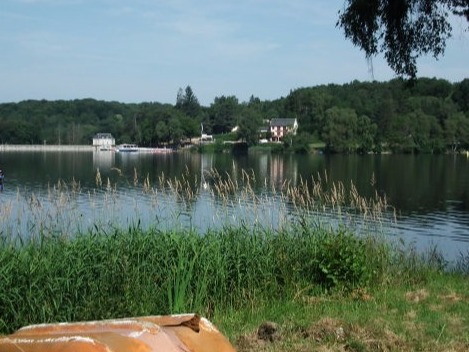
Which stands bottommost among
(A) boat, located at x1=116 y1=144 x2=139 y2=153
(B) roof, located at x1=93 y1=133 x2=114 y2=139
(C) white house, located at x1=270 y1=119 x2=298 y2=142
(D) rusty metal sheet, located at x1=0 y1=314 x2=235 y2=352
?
(A) boat, located at x1=116 y1=144 x2=139 y2=153

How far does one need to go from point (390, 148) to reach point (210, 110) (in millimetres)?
68319

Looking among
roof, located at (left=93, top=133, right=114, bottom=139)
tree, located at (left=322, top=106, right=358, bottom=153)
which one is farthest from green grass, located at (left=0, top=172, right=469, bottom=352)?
roof, located at (left=93, top=133, right=114, bottom=139)

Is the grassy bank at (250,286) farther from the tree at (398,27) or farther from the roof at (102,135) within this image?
the roof at (102,135)

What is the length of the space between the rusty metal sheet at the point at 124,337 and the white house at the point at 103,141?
148780 mm

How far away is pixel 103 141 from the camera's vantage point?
501 feet

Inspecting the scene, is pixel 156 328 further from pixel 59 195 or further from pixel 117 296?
pixel 59 195

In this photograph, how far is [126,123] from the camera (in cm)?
16412

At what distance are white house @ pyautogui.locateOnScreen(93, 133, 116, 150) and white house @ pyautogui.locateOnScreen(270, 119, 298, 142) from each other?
42006mm

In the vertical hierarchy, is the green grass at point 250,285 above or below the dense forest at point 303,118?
below

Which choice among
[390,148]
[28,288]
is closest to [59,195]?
[28,288]

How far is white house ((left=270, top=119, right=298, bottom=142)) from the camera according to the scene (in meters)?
146

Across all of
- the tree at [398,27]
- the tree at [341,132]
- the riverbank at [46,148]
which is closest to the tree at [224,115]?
the riverbank at [46,148]

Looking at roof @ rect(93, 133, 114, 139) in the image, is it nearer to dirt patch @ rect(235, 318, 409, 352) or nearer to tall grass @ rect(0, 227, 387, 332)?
tall grass @ rect(0, 227, 387, 332)

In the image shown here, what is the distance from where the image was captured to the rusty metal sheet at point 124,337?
2166mm
